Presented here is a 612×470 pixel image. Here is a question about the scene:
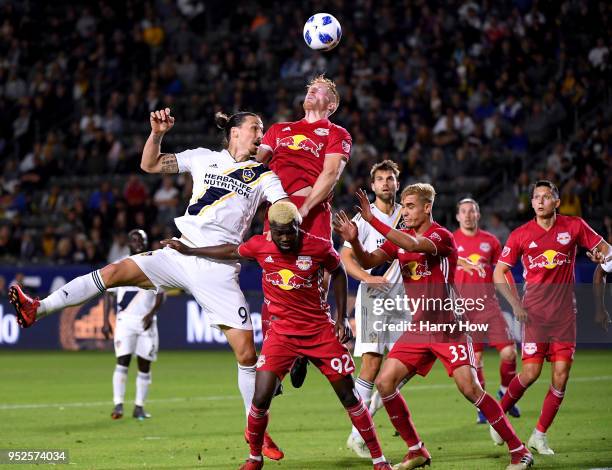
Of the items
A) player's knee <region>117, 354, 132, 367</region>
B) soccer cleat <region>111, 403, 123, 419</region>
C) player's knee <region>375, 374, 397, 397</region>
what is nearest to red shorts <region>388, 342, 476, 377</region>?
player's knee <region>375, 374, 397, 397</region>

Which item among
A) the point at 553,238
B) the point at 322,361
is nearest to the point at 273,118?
the point at 553,238

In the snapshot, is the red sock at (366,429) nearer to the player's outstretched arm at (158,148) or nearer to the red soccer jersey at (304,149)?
the red soccer jersey at (304,149)

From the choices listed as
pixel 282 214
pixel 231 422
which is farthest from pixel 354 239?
pixel 231 422

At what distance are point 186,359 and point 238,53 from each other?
1061 cm

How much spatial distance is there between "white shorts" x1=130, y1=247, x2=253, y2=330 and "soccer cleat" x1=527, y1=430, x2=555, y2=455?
2.70m

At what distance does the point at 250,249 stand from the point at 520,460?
2.63 m

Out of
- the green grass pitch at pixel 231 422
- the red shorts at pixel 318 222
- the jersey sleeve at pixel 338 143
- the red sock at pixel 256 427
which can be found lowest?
the green grass pitch at pixel 231 422

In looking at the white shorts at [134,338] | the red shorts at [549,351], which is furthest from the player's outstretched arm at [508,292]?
the white shorts at [134,338]

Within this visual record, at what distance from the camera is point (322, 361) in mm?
8336

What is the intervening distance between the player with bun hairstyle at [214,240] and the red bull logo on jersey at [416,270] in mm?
1153

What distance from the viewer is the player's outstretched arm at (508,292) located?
33.8 feet

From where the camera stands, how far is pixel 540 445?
984cm

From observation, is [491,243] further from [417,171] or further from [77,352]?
[77,352]

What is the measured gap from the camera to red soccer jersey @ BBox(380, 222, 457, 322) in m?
8.98
